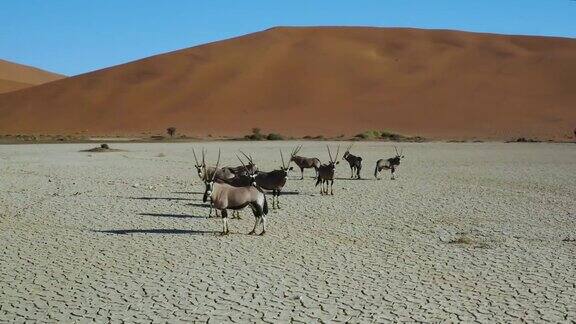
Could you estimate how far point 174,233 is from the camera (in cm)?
1166

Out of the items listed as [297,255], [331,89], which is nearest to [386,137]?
[331,89]

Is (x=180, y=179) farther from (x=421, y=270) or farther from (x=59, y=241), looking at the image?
(x=421, y=270)

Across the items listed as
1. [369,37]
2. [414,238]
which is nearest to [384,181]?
[414,238]

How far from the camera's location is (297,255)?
9.99 metres

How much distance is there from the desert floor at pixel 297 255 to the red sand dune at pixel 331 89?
40.3m

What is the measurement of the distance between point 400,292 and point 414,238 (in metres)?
3.52

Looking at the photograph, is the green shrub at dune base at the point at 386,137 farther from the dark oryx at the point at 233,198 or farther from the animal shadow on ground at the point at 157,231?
the dark oryx at the point at 233,198

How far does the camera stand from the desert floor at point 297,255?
7422 millimetres

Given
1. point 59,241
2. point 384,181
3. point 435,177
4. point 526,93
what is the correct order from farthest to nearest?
1. point 526,93
2. point 435,177
3. point 384,181
4. point 59,241

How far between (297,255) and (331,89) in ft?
201

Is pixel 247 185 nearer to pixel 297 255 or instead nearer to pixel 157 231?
pixel 157 231

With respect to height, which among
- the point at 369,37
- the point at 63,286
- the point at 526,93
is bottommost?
the point at 63,286

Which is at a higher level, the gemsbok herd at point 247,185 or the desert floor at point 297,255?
the gemsbok herd at point 247,185

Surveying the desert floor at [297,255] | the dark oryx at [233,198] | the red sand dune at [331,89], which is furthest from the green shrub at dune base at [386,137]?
the dark oryx at [233,198]
